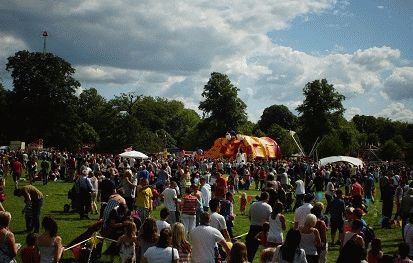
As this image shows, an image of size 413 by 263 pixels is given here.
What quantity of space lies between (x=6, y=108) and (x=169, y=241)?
59.3 metres

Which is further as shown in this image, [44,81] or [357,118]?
[357,118]

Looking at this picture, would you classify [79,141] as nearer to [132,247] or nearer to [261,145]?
[261,145]

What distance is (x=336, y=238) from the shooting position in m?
14.2

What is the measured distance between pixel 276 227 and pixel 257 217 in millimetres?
850

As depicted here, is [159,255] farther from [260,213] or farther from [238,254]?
[260,213]

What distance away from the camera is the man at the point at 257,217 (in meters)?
9.89

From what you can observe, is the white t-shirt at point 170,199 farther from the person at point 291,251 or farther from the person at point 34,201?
the person at point 291,251

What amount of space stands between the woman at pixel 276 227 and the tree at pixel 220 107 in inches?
2389

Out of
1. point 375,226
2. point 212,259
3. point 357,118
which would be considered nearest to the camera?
point 212,259

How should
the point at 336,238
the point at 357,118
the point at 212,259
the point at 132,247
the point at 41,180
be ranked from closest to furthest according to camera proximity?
the point at 212,259 < the point at 132,247 < the point at 336,238 < the point at 41,180 < the point at 357,118

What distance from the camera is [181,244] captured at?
23.1 feet

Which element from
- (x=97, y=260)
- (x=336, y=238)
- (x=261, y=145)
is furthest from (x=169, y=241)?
(x=261, y=145)

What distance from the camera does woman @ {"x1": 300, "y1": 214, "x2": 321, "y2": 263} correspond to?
8023 millimetres

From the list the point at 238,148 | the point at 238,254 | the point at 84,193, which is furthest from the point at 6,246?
the point at 238,148
